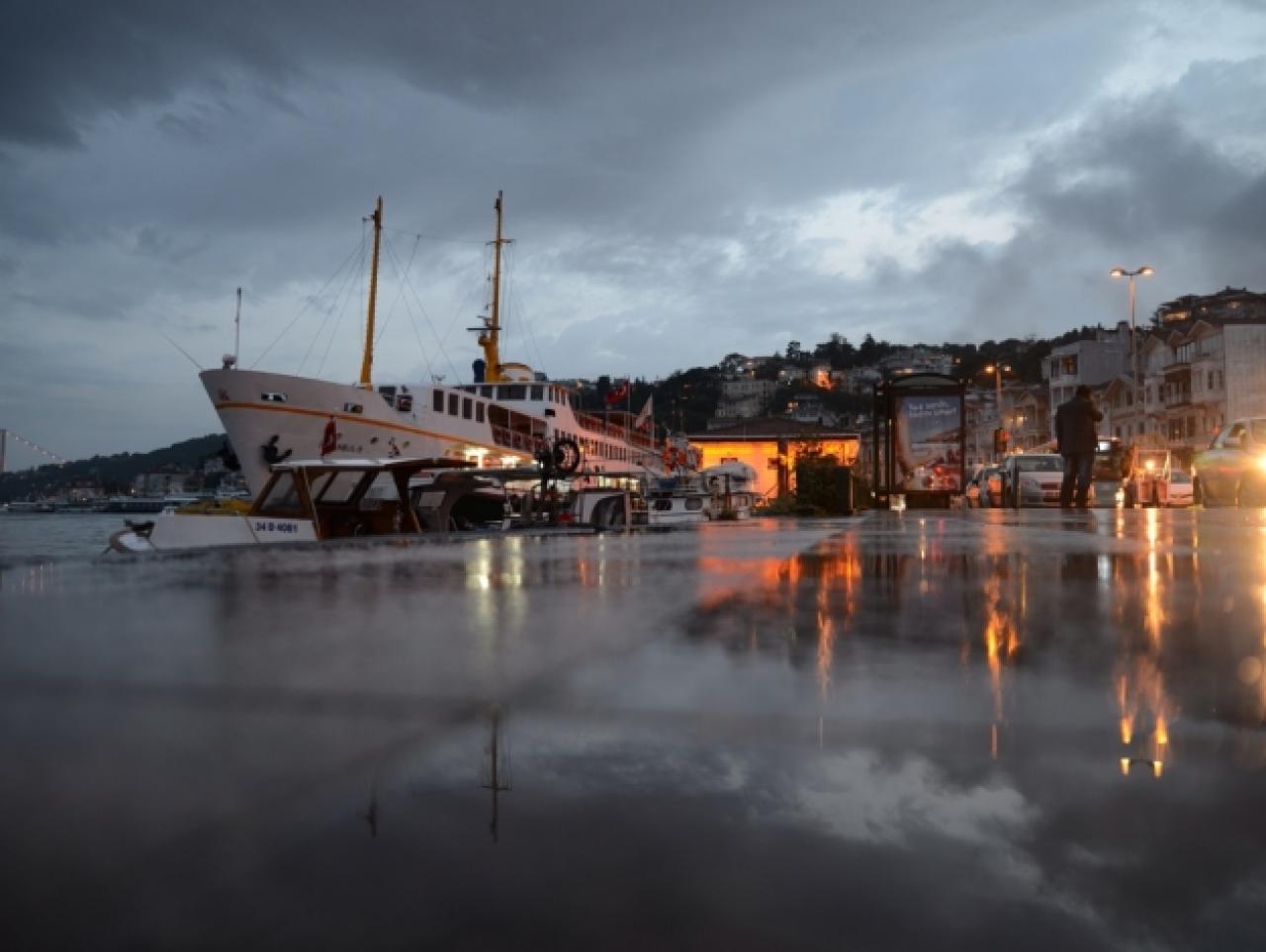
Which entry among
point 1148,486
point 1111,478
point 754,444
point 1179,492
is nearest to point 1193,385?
point 754,444

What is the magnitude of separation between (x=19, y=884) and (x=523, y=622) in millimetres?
1670

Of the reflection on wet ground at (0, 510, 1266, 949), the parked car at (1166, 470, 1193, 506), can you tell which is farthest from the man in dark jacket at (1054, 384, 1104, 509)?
the reflection on wet ground at (0, 510, 1266, 949)

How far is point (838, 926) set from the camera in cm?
75

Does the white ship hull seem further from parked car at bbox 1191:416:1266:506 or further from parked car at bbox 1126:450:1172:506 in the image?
parked car at bbox 1191:416:1266:506

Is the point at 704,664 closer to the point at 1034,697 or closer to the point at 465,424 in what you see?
the point at 1034,697

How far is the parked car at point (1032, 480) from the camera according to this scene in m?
21.6

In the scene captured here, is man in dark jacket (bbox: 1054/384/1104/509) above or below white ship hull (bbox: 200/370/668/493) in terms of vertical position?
below

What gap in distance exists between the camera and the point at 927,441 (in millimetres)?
21469

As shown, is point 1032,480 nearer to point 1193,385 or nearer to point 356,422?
point 356,422

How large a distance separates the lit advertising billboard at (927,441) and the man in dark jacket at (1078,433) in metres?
5.69

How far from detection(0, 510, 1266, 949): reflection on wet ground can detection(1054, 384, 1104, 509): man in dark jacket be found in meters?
13.5

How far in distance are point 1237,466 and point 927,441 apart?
22.6 feet

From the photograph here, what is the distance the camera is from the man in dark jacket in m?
14.4

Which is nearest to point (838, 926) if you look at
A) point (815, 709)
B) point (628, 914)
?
point (628, 914)
